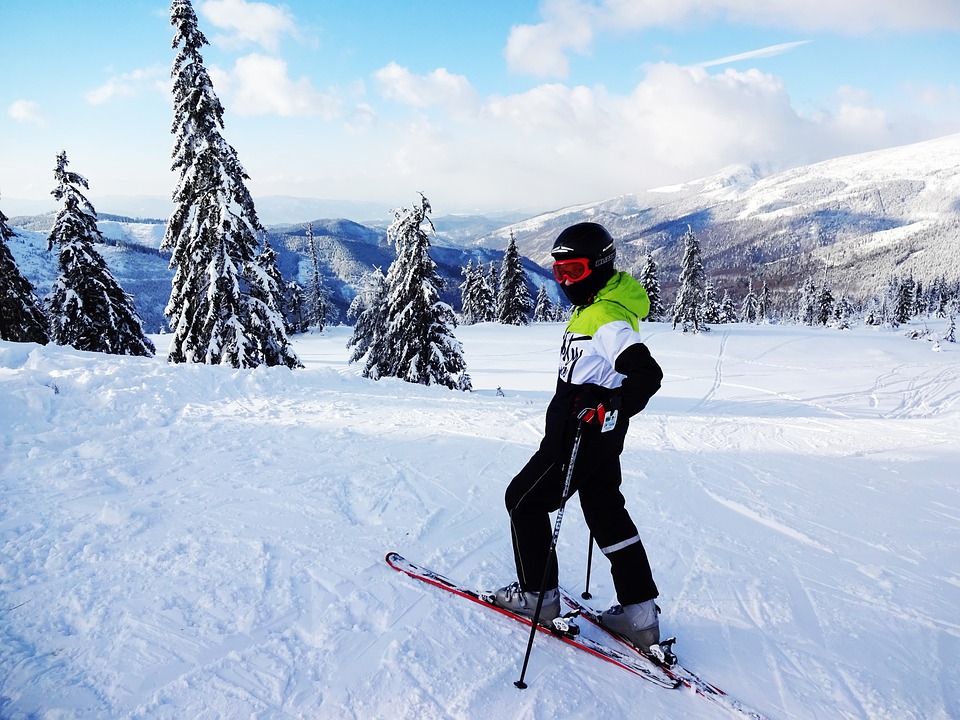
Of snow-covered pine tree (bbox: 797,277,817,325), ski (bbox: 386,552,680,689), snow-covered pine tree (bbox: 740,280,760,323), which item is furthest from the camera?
snow-covered pine tree (bbox: 740,280,760,323)

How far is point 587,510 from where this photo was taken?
10.4 feet

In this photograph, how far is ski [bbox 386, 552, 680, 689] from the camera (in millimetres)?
2797

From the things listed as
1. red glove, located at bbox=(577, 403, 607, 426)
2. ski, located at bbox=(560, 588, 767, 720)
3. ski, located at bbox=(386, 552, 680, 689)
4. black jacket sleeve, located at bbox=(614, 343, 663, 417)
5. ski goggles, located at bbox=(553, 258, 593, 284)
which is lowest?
ski, located at bbox=(560, 588, 767, 720)

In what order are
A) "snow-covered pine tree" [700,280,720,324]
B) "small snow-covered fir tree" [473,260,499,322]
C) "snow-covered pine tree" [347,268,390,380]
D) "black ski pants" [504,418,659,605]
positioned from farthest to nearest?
"snow-covered pine tree" [700,280,720,324]
"small snow-covered fir tree" [473,260,499,322]
"snow-covered pine tree" [347,268,390,380]
"black ski pants" [504,418,659,605]

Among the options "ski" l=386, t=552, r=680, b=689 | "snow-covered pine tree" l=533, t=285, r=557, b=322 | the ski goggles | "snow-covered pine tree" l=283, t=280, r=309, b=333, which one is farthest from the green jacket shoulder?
"snow-covered pine tree" l=533, t=285, r=557, b=322

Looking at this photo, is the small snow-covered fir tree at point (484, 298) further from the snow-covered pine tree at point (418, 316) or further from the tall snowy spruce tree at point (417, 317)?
the snow-covered pine tree at point (418, 316)

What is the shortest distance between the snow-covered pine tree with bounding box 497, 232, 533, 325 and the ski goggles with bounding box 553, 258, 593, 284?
4549cm

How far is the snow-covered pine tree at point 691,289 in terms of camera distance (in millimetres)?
45134

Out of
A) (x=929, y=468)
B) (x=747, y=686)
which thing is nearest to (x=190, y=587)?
(x=747, y=686)

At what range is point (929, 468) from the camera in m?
7.60

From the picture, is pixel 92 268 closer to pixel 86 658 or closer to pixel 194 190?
pixel 194 190

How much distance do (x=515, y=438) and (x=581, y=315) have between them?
4835mm

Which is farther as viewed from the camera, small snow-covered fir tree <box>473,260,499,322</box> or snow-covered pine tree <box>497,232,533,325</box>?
small snow-covered fir tree <box>473,260,499,322</box>

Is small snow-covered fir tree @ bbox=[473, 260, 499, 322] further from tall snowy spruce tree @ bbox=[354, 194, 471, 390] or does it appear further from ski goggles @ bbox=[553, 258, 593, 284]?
ski goggles @ bbox=[553, 258, 593, 284]
